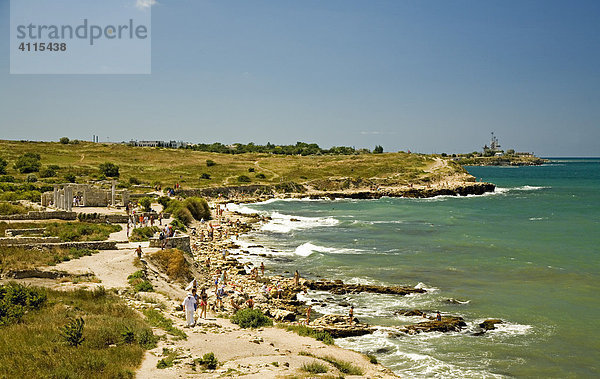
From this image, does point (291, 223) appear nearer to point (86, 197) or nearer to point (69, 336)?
point (86, 197)

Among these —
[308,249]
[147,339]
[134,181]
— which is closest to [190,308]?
[147,339]

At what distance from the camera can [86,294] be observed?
17.9 metres

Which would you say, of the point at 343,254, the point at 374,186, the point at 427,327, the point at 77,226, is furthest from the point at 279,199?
the point at 427,327

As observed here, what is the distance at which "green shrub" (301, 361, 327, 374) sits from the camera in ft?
45.1

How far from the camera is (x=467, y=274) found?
32.4 m

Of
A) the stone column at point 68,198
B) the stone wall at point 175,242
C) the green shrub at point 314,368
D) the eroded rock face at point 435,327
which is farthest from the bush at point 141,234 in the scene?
the green shrub at point 314,368

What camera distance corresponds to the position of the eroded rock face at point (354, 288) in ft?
90.1

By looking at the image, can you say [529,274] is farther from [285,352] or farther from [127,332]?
[127,332]

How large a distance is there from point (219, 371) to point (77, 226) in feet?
72.0

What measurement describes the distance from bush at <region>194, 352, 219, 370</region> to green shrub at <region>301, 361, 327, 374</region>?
267cm

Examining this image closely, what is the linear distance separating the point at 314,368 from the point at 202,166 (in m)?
93.7

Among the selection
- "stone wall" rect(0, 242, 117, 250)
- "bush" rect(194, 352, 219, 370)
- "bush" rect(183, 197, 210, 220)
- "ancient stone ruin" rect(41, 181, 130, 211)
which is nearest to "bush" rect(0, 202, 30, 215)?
"ancient stone ruin" rect(41, 181, 130, 211)

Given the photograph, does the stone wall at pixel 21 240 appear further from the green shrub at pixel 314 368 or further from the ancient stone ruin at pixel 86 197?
the green shrub at pixel 314 368

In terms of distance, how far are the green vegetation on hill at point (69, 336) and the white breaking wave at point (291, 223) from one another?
3419 cm
